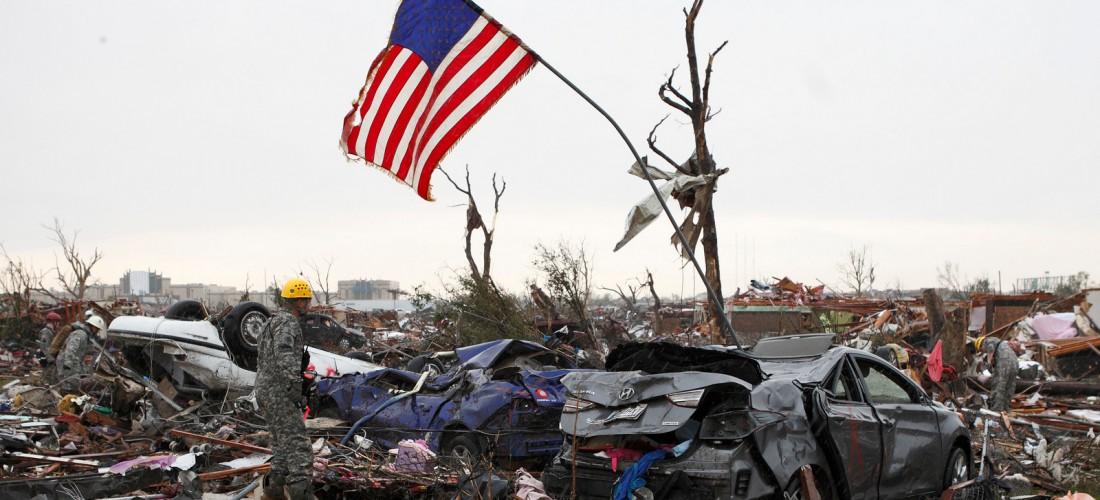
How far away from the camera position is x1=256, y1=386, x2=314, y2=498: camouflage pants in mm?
7410

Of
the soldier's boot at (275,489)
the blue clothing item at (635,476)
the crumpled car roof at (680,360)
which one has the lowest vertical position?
the soldier's boot at (275,489)

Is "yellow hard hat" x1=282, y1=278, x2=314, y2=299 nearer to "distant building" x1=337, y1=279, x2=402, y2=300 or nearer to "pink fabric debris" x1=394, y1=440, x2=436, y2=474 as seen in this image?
"pink fabric debris" x1=394, y1=440, x2=436, y2=474

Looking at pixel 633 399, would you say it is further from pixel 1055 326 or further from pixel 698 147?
pixel 1055 326

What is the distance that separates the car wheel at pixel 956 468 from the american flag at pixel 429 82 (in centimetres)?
515

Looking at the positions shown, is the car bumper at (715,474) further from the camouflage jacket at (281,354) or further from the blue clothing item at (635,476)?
the camouflage jacket at (281,354)

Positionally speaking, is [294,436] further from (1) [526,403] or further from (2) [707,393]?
(2) [707,393]

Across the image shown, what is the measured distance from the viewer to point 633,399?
6449 mm

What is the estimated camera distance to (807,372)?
6957mm

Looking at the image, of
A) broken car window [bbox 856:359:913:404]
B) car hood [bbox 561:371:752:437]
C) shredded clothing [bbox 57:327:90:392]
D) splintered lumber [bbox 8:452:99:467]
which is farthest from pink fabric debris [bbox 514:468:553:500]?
shredded clothing [bbox 57:327:90:392]

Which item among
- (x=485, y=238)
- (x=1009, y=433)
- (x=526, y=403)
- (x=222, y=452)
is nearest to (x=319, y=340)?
(x=222, y=452)

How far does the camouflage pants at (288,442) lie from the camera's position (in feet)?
24.3

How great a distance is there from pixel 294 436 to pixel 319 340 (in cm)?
1033

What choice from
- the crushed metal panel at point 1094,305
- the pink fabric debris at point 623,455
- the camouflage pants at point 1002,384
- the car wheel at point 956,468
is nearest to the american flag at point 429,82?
the pink fabric debris at point 623,455

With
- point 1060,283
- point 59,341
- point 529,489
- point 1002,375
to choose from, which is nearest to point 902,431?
point 529,489
